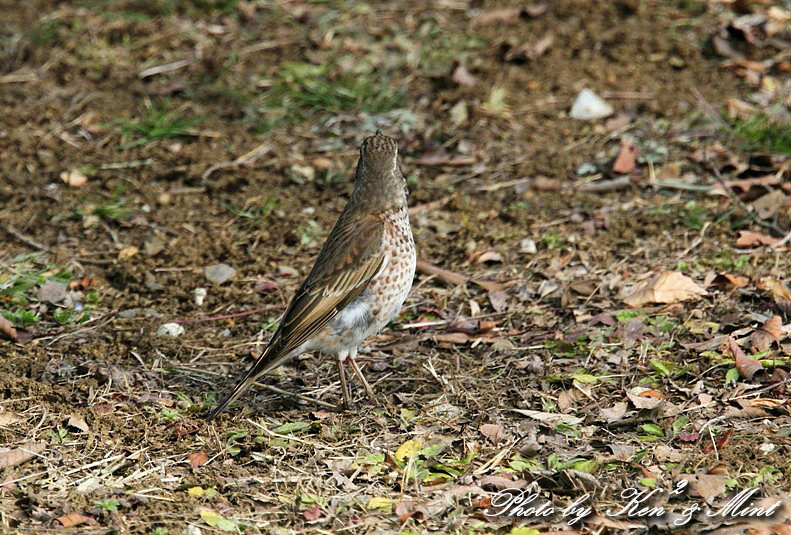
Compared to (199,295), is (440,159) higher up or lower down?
higher up

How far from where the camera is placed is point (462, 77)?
873 cm

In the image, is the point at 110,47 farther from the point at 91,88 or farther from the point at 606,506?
the point at 606,506

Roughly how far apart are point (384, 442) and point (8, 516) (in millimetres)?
1794

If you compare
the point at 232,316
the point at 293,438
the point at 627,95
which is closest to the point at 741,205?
the point at 627,95

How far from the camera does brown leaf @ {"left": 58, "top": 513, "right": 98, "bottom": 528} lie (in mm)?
4473

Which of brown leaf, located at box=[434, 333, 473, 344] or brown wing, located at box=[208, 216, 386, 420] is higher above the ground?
brown wing, located at box=[208, 216, 386, 420]

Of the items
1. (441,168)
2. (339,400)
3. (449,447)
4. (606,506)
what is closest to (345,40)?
(441,168)

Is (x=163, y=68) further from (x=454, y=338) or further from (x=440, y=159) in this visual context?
(x=454, y=338)

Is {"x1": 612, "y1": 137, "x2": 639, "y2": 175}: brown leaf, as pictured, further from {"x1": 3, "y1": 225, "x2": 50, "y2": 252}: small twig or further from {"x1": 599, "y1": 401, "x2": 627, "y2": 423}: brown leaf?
{"x1": 3, "y1": 225, "x2": 50, "y2": 252}: small twig

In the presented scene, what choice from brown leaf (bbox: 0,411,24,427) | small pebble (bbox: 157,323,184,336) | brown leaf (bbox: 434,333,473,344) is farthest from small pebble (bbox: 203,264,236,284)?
brown leaf (bbox: 0,411,24,427)

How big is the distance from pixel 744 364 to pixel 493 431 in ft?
4.54

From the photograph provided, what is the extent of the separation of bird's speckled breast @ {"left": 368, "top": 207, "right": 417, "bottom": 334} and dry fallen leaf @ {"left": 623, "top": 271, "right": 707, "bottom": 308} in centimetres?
141

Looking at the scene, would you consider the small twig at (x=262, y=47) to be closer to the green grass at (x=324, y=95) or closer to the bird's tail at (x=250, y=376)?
the green grass at (x=324, y=95)

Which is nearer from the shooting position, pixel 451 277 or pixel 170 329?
pixel 170 329
